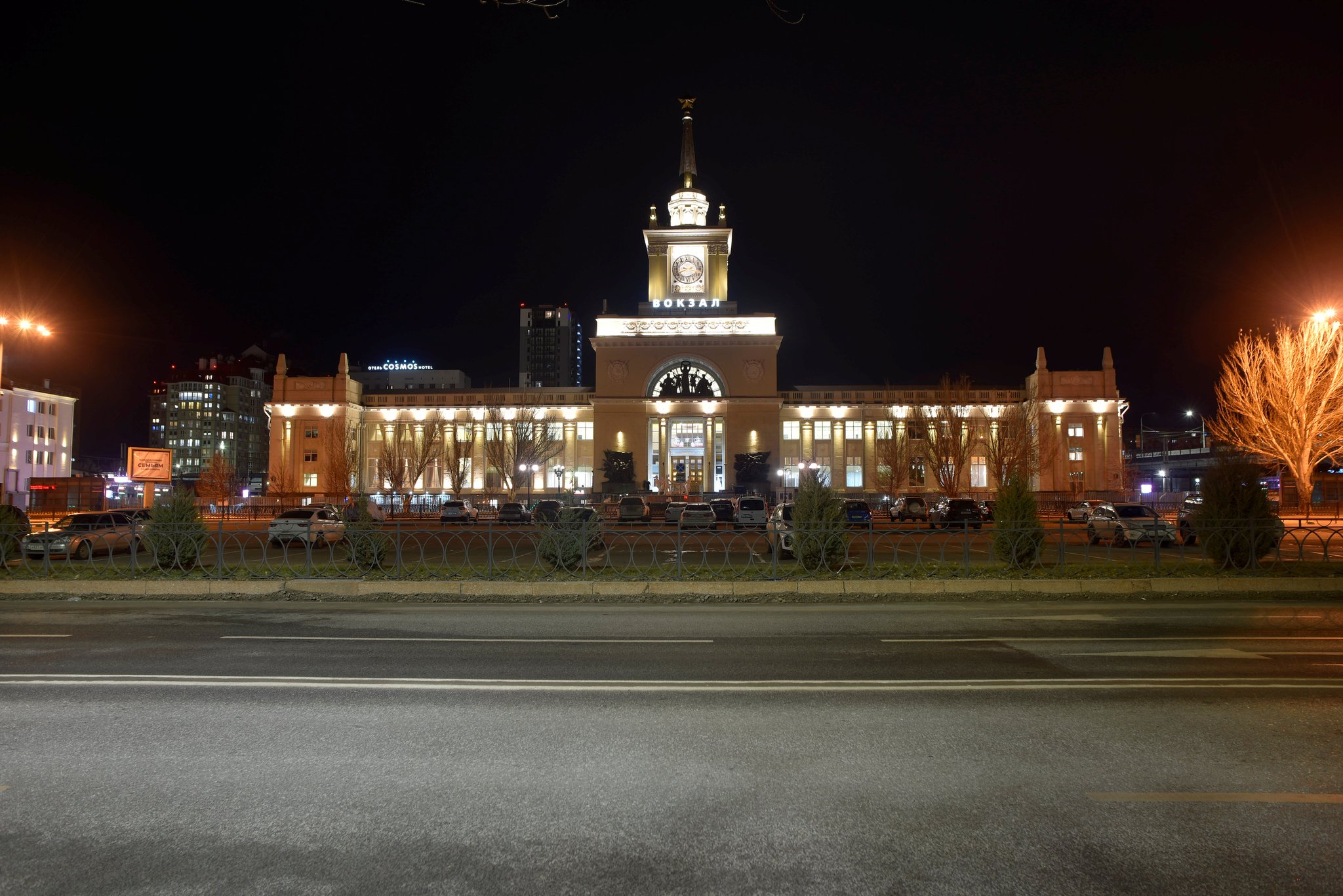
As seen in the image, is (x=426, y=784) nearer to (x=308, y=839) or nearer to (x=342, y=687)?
(x=308, y=839)

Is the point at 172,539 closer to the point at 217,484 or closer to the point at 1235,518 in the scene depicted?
the point at 1235,518

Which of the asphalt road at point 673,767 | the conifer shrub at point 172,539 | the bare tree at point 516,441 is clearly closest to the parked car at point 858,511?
the asphalt road at point 673,767

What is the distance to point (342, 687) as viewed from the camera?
7.89 meters

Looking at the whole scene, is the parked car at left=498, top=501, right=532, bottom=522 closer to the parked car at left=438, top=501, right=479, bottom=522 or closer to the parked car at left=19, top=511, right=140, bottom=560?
the parked car at left=438, top=501, right=479, bottom=522

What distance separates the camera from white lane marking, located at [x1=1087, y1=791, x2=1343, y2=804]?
193 inches

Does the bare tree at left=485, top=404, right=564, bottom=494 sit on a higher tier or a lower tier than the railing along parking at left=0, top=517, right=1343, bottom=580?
higher

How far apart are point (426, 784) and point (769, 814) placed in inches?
89.6

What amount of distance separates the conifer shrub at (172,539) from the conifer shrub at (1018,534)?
17653mm

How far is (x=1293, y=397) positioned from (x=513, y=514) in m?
39.1

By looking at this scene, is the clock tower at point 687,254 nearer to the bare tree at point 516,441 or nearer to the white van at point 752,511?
the bare tree at point 516,441

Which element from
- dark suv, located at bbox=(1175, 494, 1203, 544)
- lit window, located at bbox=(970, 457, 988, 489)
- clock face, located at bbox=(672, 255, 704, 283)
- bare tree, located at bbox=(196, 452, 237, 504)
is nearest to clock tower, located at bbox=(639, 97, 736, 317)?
clock face, located at bbox=(672, 255, 704, 283)

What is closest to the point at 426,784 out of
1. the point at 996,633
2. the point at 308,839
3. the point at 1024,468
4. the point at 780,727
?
the point at 308,839

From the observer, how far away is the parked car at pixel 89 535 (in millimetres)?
22391

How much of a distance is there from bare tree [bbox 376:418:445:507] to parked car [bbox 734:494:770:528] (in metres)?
22.7
